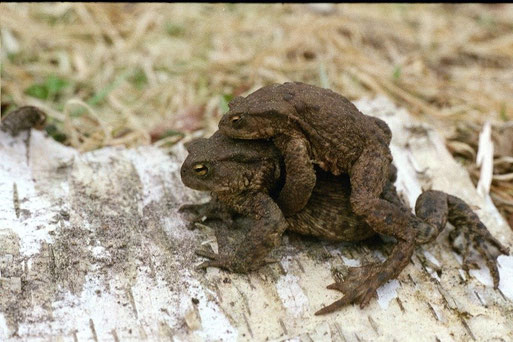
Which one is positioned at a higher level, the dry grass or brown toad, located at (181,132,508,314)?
brown toad, located at (181,132,508,314)

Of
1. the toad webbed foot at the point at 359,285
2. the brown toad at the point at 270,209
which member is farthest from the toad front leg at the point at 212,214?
the toad webbed foot at the point at 359,285

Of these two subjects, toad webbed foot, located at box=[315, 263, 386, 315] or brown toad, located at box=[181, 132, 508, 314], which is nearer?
toad webbed foot, located at box=[315, 263, 386, 315]

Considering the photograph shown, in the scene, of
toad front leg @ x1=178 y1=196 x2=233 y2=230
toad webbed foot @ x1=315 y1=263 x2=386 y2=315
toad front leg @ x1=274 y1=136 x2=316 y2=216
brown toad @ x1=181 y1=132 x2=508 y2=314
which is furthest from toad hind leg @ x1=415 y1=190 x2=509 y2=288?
toad front leg @ x1=178 y1=196 x2=233 y2=230

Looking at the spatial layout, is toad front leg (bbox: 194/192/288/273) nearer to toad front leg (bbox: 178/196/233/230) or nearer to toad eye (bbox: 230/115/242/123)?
toad front leg (bbox: 178/196/233/230)

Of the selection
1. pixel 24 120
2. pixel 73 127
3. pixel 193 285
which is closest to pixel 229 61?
pixel 73 127

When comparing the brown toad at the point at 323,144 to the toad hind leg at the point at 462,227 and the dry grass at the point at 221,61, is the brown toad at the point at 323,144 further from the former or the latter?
the dry grass at the point at 221,61
